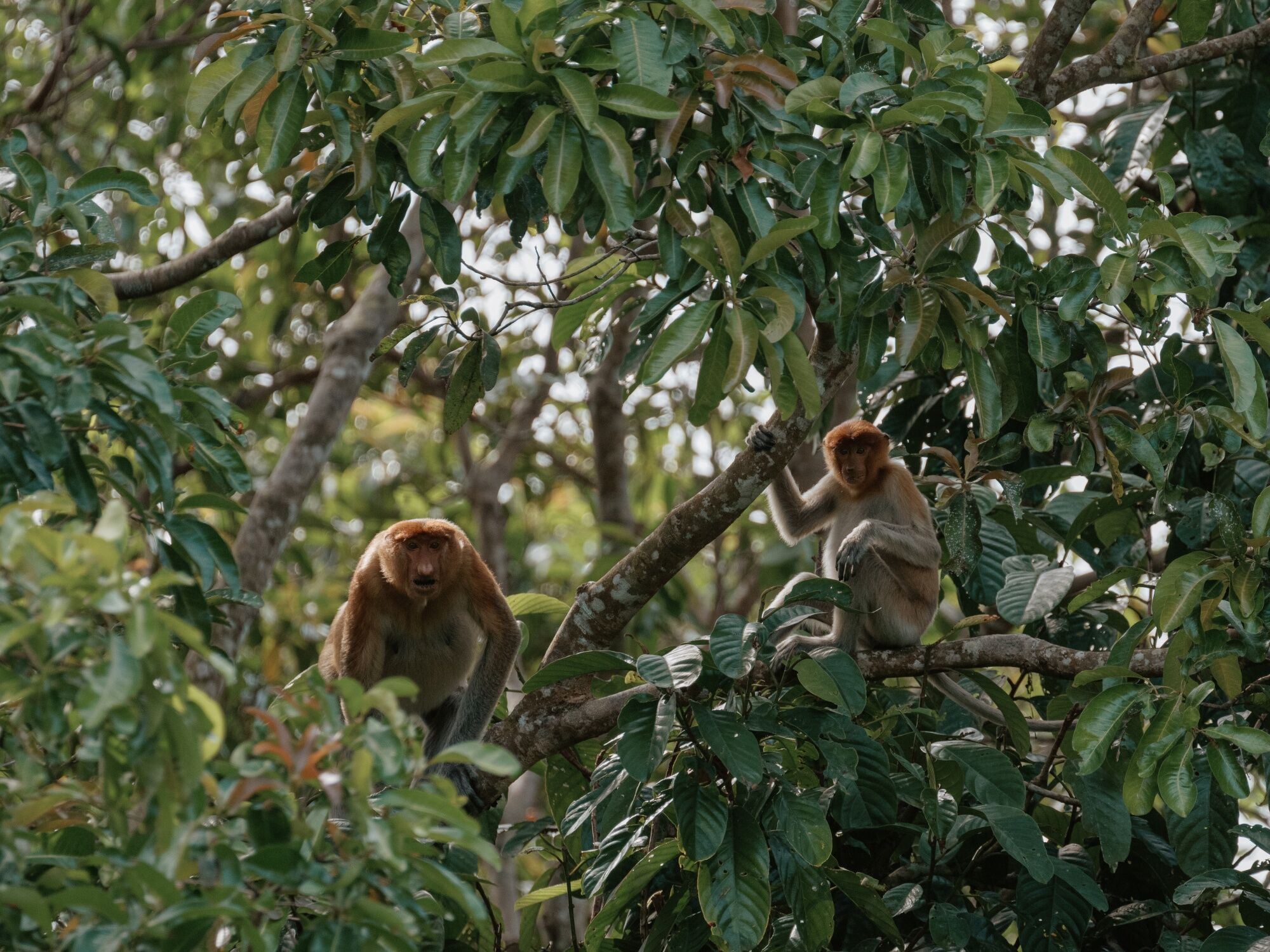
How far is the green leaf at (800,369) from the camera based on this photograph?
3035 millimetres

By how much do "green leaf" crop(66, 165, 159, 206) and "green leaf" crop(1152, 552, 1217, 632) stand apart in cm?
268

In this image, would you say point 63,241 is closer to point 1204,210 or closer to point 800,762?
point 800,762

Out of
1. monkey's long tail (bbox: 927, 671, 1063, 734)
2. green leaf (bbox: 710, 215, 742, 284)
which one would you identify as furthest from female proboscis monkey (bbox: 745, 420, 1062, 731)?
green leaf (bbox: 710, 215, 742, 284)

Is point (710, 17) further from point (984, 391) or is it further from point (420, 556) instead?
point (420, 556)

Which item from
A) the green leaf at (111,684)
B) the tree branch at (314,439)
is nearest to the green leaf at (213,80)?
the green leaf at (111,684)

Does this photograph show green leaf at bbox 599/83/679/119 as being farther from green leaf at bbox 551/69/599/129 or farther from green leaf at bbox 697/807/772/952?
green leaf at bbox 697/807/772/952

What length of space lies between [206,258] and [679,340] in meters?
2.81

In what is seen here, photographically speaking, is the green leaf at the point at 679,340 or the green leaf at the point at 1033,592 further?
the green leaf at the point at 1033,592

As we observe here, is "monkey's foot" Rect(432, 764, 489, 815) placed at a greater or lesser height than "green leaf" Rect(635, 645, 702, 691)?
lesser

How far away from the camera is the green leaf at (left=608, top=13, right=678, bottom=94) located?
9.50 feet

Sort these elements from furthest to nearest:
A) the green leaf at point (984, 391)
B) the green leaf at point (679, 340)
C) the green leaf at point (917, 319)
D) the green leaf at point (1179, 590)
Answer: the green leaf at point (984, 391), the green leaf at point (917, 319), the green leaf at point (1179, 590), the green leaf at point (679, 340)

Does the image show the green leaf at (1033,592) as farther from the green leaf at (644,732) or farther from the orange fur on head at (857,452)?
the green leaf at (644,732)

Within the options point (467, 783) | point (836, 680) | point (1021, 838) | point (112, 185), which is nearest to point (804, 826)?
A: point (836, 680)

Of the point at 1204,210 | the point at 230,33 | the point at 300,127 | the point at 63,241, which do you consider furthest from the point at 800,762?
the point at 63,241
